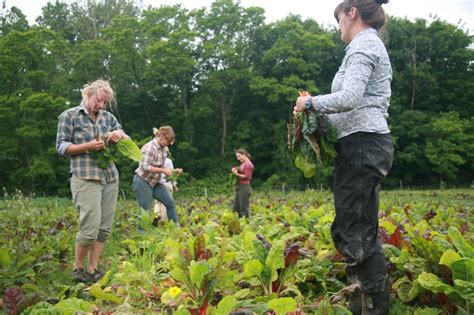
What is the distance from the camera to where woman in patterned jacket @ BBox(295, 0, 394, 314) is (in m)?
3.02

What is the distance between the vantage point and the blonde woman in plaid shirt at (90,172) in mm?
4637

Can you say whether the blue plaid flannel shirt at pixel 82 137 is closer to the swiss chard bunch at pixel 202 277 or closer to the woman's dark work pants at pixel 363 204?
the swiss chard bunch at pixel 202 277

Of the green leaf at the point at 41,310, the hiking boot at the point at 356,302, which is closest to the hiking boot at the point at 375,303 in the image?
the hiking boot at the point at 356,302

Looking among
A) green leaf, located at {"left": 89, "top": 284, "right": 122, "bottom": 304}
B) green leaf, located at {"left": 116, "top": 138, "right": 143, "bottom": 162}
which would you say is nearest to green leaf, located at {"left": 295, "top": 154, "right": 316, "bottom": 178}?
green leaf, located at {"left": 89, "top": 284, "right": 122, "bottom": 304}

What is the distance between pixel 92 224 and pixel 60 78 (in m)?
36.3

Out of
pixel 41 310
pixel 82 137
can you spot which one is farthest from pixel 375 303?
pixel 82 137

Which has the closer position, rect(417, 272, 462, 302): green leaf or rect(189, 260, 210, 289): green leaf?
rect(417, 272, 462, 302): green leaf

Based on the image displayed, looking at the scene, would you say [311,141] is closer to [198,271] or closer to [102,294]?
[198,271]

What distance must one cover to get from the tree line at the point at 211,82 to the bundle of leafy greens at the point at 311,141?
3284 centimetres

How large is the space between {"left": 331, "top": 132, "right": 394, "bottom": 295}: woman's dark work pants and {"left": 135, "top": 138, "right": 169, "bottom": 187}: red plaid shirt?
173 inches

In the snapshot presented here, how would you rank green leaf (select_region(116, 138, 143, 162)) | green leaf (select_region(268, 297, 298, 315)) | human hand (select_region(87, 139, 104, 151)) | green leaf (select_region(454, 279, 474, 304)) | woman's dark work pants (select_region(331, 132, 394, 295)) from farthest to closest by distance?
green leaf (select_region(116, 138, 143, 162)), human hand (select_region(87, 139, 104, 151)), woman's dark work pants (select_region(331, 132, 394, 295)), green leaf (select_region(454, 279, 474, 304)), green leaf (select_region(268, 297, 298, 315))

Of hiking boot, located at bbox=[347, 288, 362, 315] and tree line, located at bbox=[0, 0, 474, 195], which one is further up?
tree line, located at bbox=[0, 0, 474, 195]

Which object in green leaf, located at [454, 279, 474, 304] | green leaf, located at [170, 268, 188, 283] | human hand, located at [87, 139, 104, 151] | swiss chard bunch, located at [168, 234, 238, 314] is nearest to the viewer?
green leaf, located at [454, 279, 474, 304]

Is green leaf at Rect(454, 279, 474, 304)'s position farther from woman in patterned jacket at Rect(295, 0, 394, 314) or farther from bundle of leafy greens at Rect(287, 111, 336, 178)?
bundle of leafy greens at Rect(287, 111, 336, 178)
